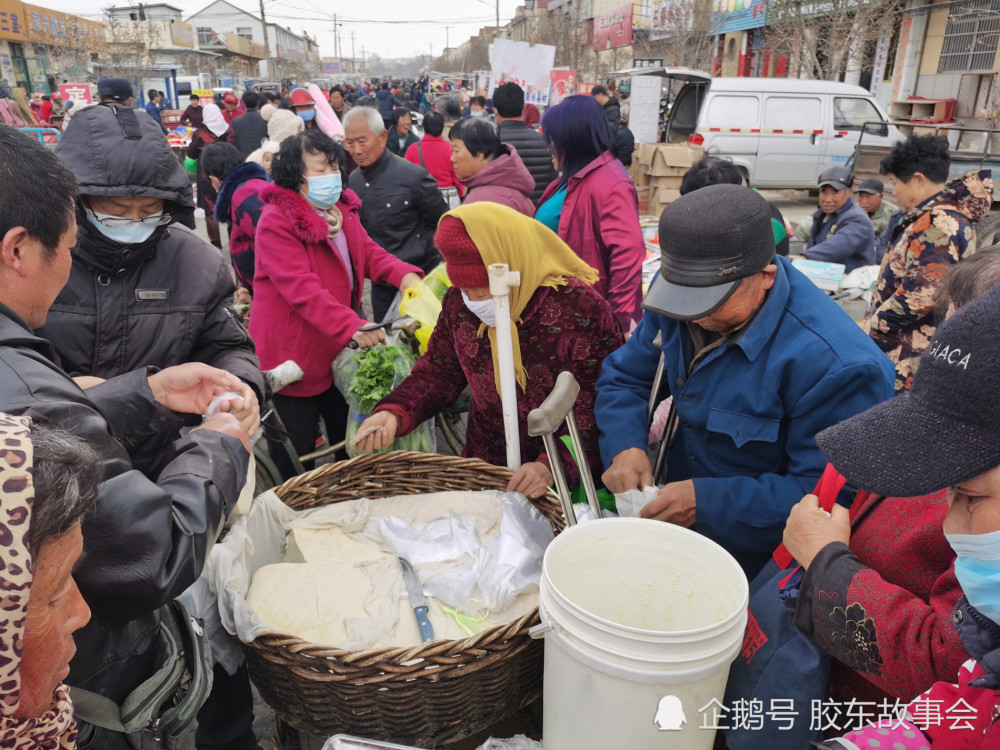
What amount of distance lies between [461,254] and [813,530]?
133 cm

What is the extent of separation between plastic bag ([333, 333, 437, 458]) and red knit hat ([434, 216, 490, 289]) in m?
0.78

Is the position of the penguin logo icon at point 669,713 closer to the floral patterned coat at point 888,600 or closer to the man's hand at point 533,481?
the floral patterned coat at point 888,600

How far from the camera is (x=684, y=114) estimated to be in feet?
45.5

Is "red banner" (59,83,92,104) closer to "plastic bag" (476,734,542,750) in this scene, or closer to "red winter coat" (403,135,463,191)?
"red winter coat" (403,135,463,191)

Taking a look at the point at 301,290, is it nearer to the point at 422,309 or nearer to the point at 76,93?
the point at 422,309

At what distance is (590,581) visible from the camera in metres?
1.57

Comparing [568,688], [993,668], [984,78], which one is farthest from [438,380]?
[984,78]

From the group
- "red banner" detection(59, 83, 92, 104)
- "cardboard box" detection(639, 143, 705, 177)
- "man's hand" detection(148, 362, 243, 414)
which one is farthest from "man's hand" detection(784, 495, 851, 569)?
"red banner" detection(59, 83, 92, 104)

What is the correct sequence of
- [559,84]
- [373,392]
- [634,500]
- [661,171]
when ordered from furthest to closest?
1. [559,84]
2. [661,171]
3. [373,392]
4. [634,500]

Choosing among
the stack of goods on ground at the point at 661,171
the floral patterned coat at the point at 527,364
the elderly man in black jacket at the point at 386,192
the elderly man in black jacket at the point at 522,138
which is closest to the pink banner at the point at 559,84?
the stack of goods on ground at the point at 661,171

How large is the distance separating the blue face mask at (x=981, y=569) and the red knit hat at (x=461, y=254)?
1.47 meters

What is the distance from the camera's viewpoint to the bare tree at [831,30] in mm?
16312

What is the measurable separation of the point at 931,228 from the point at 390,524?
3.20m

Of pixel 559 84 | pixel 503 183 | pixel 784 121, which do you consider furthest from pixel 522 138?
pixel 784 121
